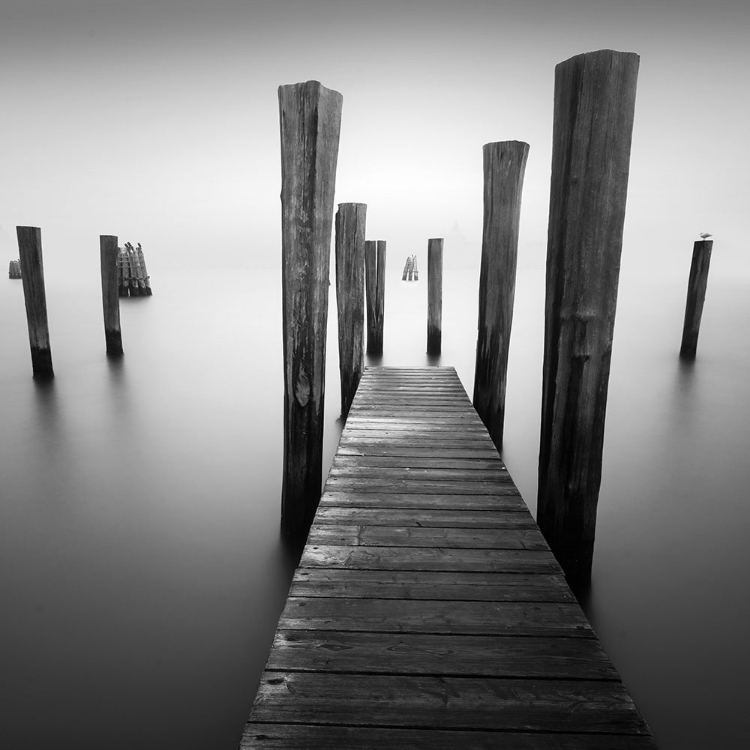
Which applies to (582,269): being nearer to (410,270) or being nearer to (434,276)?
(434,276)

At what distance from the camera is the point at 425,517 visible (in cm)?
209

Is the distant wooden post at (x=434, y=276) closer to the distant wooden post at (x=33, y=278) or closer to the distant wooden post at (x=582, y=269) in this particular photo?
the distant wooden post at (x=33, y=278)

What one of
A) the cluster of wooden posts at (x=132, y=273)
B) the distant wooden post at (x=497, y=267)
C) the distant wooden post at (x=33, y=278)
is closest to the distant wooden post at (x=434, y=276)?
the distant wooden post at (x=497, y=267)

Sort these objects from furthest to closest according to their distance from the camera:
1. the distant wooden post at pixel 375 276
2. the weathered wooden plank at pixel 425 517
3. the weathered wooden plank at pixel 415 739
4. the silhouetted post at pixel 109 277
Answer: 1. the distant wooden post at pixel 375 276
2. the silhouetted post at pixel 109 277
3. the weathered wooden plank at pixel 425 517
4. the weathered wooden plank at pixel 415 739

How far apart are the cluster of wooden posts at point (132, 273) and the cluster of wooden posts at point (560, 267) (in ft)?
48.1

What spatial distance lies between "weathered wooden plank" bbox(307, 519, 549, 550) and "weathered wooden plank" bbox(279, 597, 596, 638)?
344 millimetres

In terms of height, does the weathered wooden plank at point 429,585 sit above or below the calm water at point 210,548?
above

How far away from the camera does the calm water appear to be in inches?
73.7

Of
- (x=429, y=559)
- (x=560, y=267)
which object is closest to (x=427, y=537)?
(x=429, y=559)

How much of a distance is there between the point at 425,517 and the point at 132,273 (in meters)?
17.1

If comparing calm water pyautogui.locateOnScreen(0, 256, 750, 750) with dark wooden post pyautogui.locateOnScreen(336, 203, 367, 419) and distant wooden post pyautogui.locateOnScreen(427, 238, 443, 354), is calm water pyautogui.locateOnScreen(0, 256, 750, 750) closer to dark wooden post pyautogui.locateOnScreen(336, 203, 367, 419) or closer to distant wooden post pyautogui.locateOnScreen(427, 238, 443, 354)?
dark wooden post pyautogui.locateOnScreen(336, 203, 367, 419)

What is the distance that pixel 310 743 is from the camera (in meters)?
1.06

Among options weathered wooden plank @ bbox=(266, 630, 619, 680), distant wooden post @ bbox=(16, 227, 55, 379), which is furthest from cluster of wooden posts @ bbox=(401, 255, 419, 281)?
weathered wooden plank @ bbox=(266, 630, 619, 680)

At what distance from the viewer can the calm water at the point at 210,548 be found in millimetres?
1871
